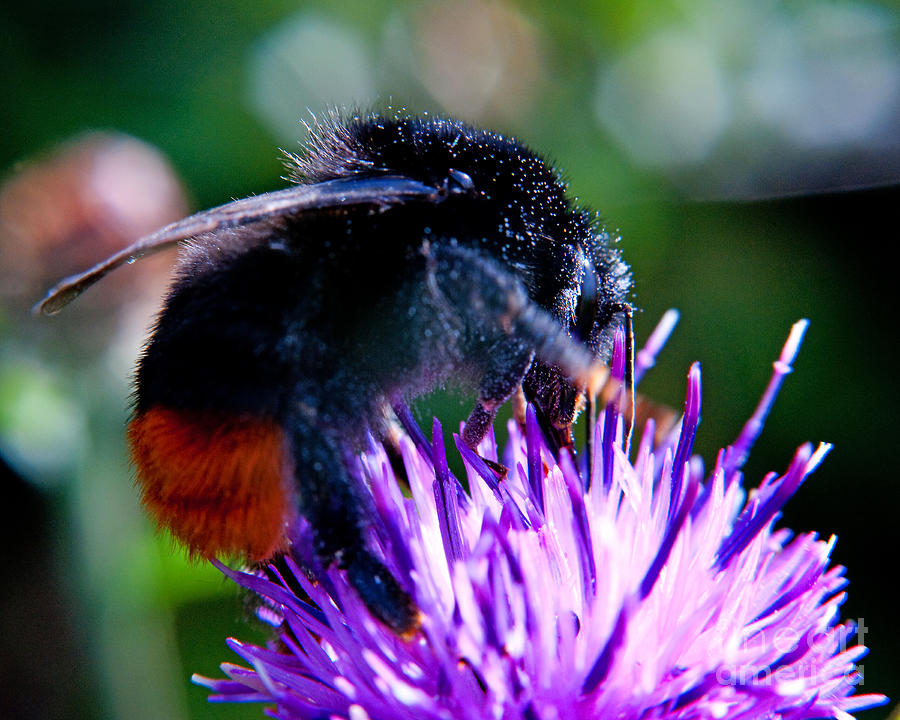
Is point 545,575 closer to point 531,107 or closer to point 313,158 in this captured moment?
point 313,158

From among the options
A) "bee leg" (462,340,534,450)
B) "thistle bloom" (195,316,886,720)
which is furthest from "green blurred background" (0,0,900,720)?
"bee leg" (462,340,534,450)

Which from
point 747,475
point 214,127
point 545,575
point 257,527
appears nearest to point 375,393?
point 257,527

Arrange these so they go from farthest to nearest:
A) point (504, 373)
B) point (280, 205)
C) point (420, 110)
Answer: point (420, 110), point (504, 373), point (280, 205)

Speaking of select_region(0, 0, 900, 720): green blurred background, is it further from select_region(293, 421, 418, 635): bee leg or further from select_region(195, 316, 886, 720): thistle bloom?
select_region(293, 421, 418, 635): bee leg
